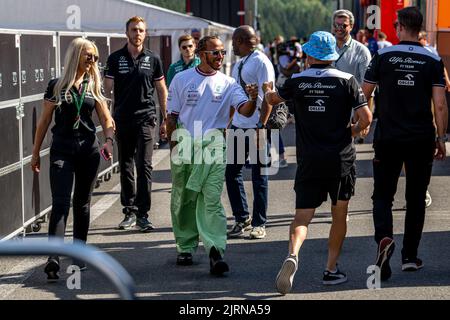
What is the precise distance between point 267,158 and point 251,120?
0.37 metres

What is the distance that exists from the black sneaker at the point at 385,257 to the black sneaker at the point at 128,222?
10.6ft

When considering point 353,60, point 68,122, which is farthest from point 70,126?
point 353,60

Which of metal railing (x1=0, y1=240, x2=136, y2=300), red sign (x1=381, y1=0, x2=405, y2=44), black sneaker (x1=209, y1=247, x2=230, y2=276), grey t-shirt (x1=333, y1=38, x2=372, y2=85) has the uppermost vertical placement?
red sign (x1=381, y1=0, x2=405, y2=44)

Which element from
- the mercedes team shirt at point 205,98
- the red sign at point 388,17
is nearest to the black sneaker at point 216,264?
the mercedes team shirt at point 205,98

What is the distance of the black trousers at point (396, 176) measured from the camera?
831cm

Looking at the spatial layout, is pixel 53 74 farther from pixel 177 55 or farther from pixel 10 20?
pixel 10 20

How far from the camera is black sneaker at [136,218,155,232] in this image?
10.5 m

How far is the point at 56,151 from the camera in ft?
27.2

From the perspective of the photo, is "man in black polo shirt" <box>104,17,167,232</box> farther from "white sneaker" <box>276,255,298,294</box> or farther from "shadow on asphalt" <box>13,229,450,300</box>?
"white sneaker" <box>276,255,298,294</box>

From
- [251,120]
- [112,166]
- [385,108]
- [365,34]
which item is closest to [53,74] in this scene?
[251,120]

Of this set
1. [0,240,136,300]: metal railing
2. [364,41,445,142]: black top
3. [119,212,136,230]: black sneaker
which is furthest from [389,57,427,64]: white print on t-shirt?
[0,240,136,300]: metal railing

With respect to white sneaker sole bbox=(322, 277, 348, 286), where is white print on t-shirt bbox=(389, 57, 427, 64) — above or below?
above

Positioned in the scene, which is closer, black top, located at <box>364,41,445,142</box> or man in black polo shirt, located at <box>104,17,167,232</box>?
black top, located at <box>364,41,445,142</box>

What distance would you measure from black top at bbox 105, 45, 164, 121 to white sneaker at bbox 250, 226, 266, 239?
162cm
